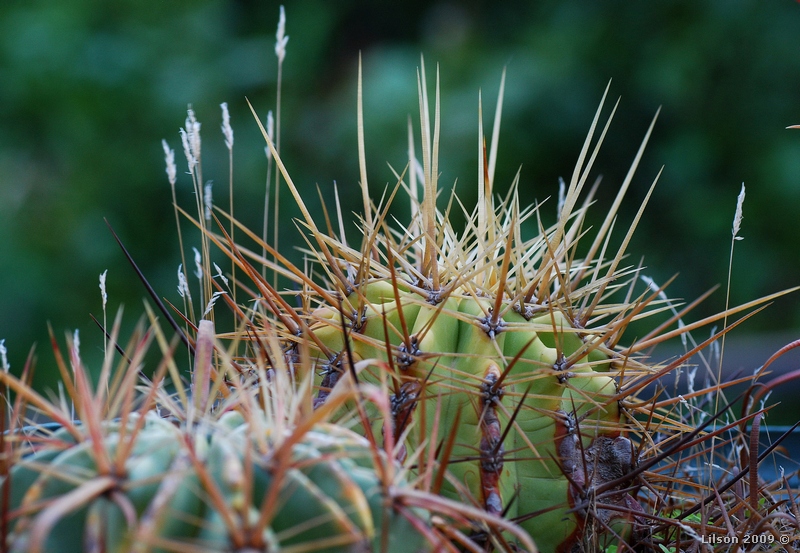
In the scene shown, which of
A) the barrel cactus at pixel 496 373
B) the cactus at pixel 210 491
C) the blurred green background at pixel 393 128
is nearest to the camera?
the cactus at pixel 210 491

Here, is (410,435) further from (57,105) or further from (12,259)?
(57,105)

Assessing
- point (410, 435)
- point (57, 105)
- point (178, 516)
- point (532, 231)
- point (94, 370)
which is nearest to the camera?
point (178, 516)

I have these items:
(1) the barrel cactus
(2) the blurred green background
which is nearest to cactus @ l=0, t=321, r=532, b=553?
(1) the barrel cactus

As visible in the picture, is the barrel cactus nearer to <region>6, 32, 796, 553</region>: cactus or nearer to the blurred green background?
<region>6, 32, 796, 553</region>: cactus

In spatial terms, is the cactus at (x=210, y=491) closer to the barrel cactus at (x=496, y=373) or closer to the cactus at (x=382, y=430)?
the cactus at (x=382, y=430)

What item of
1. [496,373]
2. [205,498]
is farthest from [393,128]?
[205,498]

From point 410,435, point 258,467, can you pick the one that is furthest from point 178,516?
point 410,435

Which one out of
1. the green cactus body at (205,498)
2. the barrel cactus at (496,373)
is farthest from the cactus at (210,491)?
the barrel cactus at (496,373)
